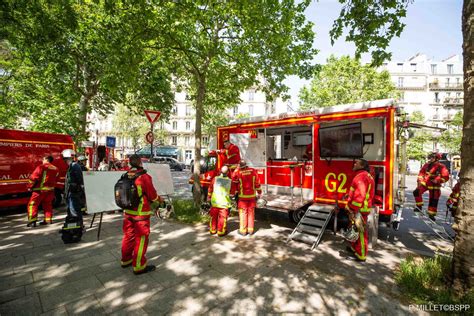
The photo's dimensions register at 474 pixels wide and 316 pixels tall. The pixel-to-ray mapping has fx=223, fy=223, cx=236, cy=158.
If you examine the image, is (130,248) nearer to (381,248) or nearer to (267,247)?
(267,247)

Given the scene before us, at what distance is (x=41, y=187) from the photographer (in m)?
6.19

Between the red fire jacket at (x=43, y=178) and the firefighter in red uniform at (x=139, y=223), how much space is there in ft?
13.2

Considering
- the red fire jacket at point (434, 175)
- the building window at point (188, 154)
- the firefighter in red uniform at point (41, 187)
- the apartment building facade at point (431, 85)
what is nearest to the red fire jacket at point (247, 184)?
the firefighter in red uniform at point (41, 187)

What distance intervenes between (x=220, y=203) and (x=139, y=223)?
7.59 feet

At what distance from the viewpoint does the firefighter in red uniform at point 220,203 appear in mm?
5719

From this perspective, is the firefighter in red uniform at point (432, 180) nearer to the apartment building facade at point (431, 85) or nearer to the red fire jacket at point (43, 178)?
the red fire jacket at point (43, 178)

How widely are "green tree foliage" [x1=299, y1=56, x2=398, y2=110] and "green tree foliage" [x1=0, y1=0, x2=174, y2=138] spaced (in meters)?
19.0

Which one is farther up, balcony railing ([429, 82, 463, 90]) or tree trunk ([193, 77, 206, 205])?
balcony railing ([429, 82, 463, 90])

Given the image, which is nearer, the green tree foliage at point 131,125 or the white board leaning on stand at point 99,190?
the white board leaning on stand at point 99,190

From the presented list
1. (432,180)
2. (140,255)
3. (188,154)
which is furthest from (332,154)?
(188,154)

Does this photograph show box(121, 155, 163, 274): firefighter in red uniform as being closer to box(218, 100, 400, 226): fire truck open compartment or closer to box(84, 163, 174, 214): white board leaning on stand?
box(84, 163, 174, 214): white board leaning on stand

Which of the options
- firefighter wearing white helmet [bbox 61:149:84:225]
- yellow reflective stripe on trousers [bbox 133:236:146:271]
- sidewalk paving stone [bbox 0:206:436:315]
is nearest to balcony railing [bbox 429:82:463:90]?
sidewalk paving stone [bbox 0:206:436:315]

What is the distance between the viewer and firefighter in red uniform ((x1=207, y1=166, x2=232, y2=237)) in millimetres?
5719

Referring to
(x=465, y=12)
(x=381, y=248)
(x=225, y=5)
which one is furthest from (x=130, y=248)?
(x=225, y=5)
